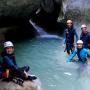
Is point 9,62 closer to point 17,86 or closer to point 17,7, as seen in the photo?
point 17,86

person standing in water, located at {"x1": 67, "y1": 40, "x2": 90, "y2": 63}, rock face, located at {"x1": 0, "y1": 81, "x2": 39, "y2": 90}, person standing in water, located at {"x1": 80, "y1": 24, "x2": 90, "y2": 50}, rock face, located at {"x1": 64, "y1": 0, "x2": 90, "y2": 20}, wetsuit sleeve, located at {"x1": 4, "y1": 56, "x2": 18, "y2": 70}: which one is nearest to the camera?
rock face, located at {"x1": 0, "y1": 81, "x2": 39, "y2": 90}

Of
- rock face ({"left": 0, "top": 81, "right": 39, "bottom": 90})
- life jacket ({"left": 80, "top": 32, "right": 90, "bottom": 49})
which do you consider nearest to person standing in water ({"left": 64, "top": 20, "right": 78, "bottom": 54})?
life jacket ({"left": 80, "top": 32, "right": 90, "bottom": 49})

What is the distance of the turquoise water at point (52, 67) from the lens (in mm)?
10359

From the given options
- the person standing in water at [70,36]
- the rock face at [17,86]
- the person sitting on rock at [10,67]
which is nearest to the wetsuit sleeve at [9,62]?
the person sitting on rock at [10,67]

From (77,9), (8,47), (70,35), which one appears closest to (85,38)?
(70,35)

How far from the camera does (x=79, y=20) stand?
18.3 meters

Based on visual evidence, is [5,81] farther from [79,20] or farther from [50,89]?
[79,20]

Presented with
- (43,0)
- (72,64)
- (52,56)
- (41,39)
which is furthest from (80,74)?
(43,0)

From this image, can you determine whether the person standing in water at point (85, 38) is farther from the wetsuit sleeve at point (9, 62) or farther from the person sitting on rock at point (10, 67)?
the wetsuit sleeve at point (9, 62)

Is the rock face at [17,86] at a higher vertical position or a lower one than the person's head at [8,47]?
lower

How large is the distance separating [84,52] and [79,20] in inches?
271

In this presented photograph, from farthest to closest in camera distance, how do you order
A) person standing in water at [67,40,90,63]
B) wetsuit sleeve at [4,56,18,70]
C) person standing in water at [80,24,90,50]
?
person standing in water at [80,24,90,50] → person standing in water at [67,40,90,63] → wetsuit sleeve at [4,56,18,70]

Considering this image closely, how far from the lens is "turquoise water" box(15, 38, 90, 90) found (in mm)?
10359

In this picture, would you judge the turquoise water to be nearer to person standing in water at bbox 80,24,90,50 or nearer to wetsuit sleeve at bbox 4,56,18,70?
person standing in water at bbox 80,24,90,50
